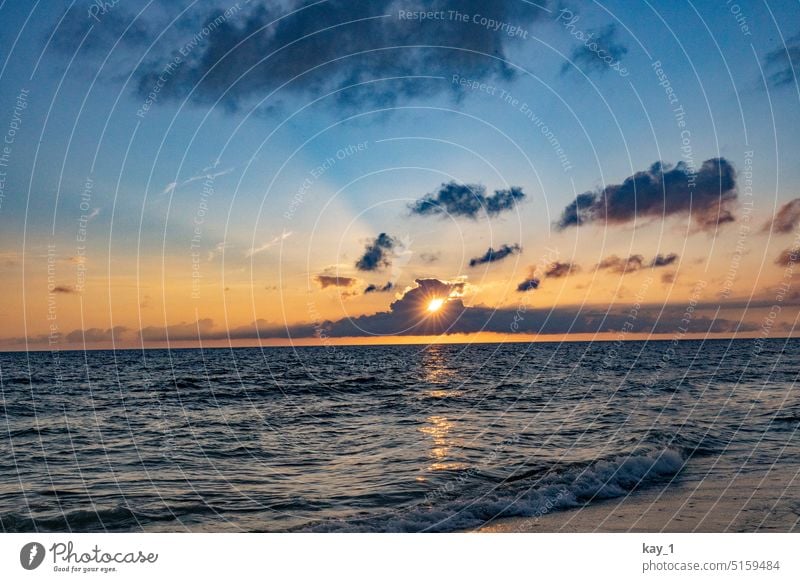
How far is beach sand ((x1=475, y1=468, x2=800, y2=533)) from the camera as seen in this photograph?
1395 cm

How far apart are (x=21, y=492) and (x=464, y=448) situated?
14761 millimetres

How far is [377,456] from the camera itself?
22938mm

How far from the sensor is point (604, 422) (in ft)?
98.9

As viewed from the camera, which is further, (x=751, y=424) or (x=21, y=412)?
(x=21, y=412)
